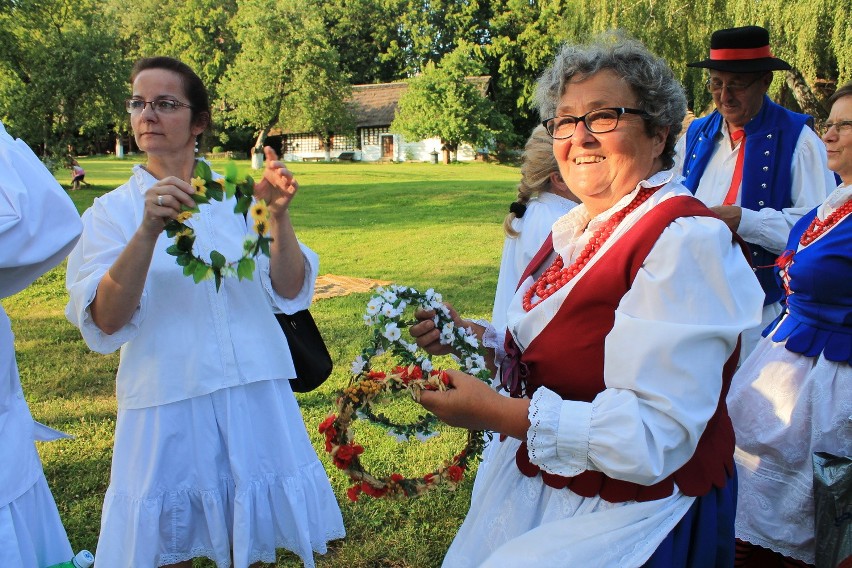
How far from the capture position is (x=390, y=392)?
2.12 meters

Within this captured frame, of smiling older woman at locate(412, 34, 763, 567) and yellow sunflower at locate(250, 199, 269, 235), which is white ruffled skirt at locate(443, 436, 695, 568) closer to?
smiling older woman at locate(412, 34, 763, 567)

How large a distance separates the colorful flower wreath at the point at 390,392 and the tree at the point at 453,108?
37.3 meters

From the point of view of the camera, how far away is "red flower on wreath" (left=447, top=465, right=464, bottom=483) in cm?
233

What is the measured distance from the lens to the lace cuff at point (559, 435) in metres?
1.71

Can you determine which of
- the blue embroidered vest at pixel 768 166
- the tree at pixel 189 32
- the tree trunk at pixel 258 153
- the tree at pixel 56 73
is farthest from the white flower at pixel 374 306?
the tree at pixel 189 32

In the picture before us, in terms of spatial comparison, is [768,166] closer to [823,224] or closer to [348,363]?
[823,224]

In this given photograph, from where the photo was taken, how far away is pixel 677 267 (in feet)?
5.55

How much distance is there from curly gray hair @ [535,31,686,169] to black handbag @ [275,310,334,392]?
1449 mm

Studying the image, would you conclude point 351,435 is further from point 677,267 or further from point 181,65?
point 181,65

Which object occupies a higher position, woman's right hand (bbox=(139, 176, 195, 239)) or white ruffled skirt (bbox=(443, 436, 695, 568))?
woman's right hand (bbox=(139, 176, 195, 239))

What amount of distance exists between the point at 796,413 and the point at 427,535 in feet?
6.51

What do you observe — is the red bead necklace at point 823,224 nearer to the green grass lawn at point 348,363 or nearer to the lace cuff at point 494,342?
the lace cuff at point 494,342

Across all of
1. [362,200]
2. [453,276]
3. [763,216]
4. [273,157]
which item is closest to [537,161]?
[763,216]

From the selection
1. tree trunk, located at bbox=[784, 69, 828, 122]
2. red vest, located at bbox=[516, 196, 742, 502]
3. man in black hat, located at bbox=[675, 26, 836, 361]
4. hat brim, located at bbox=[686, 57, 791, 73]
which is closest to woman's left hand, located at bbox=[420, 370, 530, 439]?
red vest, located at bbox=[516, 196, 742, 502]
